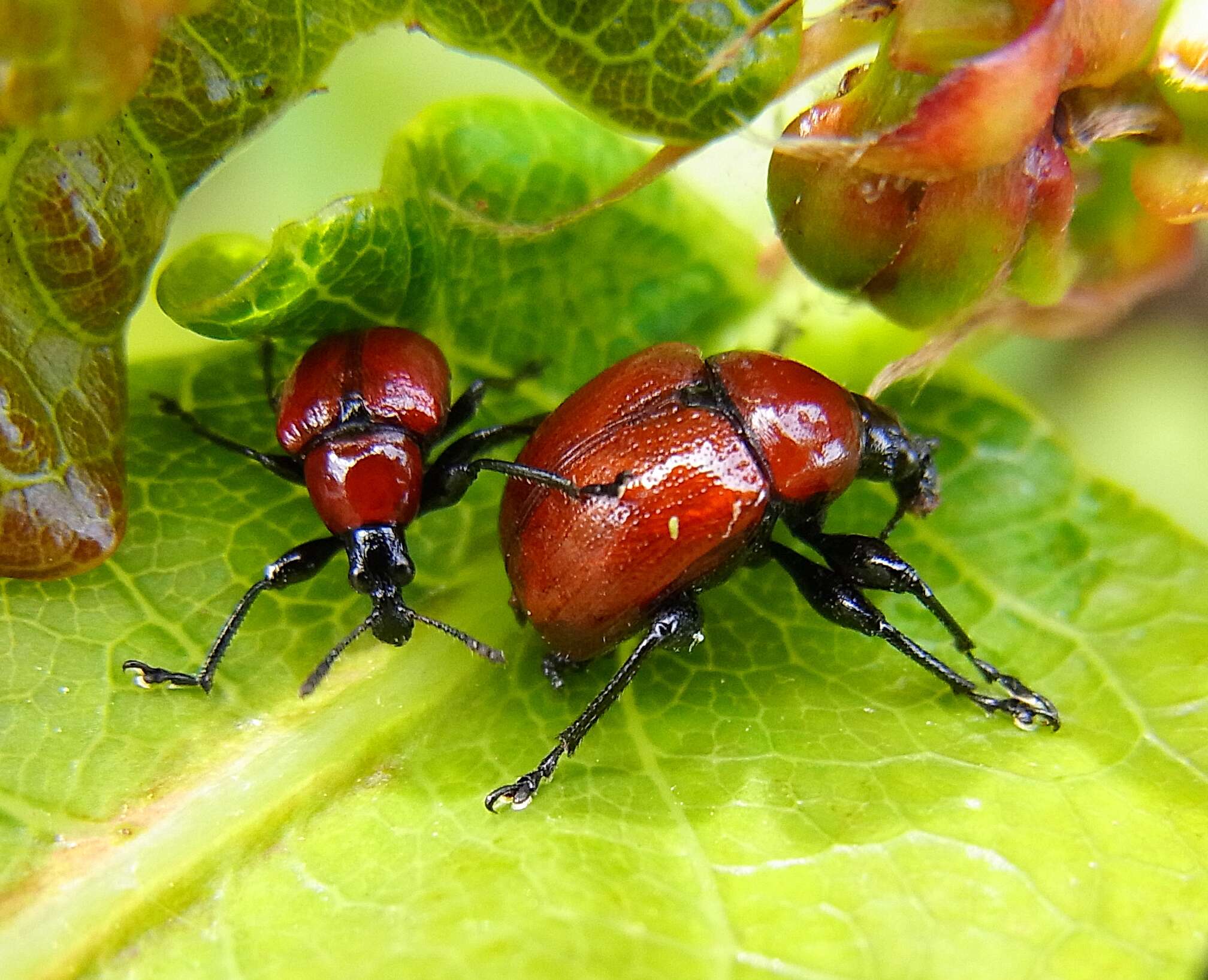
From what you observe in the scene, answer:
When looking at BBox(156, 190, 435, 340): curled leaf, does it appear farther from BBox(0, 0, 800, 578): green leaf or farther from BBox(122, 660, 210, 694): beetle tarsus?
BBox(122, 660, 210, 694): beetle tarsus

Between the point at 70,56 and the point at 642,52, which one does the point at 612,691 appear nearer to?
the point at 642,52

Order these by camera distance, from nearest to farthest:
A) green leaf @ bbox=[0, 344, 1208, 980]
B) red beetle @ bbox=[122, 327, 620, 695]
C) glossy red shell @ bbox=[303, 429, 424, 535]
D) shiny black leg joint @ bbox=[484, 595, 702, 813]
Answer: green leaf @ bbox=[0, 344, 1208, 980] < shiny black leg joint @ bbox=[484, 595, 702, 813] < red beetle @ bbox=[122, 327, 620, 695] < glossy red shell @ bbox=[303, 429, 424, 535]

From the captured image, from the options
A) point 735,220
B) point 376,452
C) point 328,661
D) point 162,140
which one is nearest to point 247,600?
point 328,661

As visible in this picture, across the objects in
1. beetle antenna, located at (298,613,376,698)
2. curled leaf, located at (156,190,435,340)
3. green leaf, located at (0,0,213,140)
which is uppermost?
green leaf, located at (0,0,213,140)

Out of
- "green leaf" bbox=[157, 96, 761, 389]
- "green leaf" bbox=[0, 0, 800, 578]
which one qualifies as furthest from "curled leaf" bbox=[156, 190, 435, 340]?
"green leaf" bbox=[0, 0, 800, 578]

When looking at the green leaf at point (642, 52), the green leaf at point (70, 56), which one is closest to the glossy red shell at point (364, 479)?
the green leaf at point (642, 52)

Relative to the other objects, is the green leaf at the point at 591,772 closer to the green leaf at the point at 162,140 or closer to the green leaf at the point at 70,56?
the green leaf at the point at 162,140

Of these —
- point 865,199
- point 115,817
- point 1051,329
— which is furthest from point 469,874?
point 1051,329
